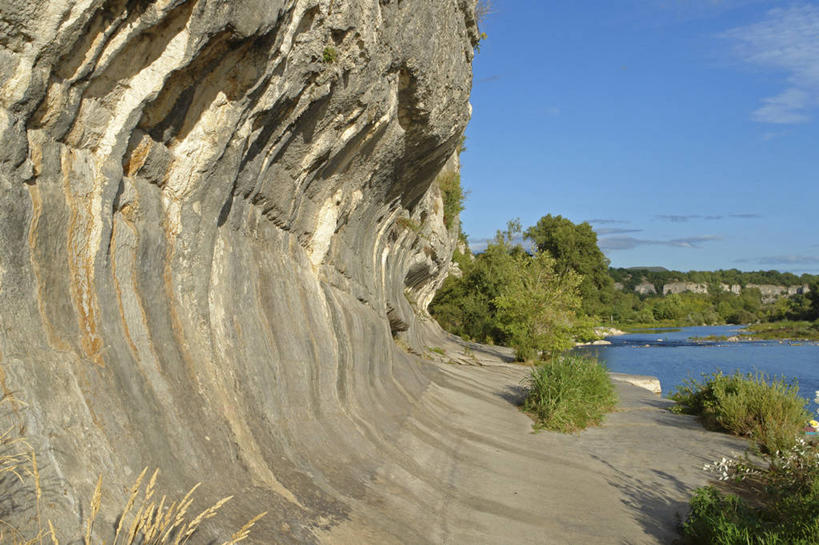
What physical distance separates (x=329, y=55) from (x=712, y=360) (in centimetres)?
3723

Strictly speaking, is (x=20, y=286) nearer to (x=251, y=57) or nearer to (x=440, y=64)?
(x=251, y=57)

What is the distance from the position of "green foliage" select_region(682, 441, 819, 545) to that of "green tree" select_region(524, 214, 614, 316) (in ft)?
190

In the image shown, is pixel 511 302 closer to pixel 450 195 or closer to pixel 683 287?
pixel 450 195

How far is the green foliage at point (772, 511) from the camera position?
5316 millimetres

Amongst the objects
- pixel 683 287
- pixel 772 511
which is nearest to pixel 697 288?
pixel 683 287

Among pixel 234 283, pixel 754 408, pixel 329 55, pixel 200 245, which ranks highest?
pixel 329 55

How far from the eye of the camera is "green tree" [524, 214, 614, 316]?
65.4 meters

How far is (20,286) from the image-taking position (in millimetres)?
3553

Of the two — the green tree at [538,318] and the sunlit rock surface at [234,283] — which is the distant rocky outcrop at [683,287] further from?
the sunlit rock surface at [234,283]

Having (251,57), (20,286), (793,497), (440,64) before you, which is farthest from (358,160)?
(793,497)

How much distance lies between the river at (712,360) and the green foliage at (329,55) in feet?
72.8

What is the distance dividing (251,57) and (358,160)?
397cm

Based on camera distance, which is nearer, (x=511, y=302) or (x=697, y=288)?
(x=511, y=302)

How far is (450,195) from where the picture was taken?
25281 mm
